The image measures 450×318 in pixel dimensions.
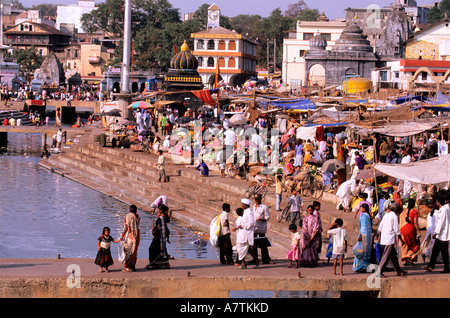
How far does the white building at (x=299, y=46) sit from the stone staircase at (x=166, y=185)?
3513cm

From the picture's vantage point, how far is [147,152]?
2892 centimetres

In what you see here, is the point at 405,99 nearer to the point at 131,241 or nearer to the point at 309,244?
the point at 309,244

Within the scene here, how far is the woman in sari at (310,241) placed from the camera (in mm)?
11852

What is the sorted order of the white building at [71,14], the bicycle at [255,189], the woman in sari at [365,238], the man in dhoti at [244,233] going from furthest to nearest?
1. the white building at [71,14]
2. the bicycle at [255,189]
3. the man in dhoti at [244,233]
4. the woman in sari at [365,238]

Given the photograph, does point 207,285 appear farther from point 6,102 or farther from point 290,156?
point 6,102

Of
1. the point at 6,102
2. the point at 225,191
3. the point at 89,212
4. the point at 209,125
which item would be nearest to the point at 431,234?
the point at 225,191

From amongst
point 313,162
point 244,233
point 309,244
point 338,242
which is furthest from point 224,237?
point 313,162

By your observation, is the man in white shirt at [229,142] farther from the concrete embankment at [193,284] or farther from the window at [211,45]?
the window at [211,45]

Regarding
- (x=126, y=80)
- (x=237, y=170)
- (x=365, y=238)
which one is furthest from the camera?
(x=126, y=80)

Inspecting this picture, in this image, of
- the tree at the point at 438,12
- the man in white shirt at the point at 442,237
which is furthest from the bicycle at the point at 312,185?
the tree at the point at 438,12

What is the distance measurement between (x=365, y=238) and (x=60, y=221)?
1052 centimetres

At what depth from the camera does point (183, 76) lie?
38.0 metres
